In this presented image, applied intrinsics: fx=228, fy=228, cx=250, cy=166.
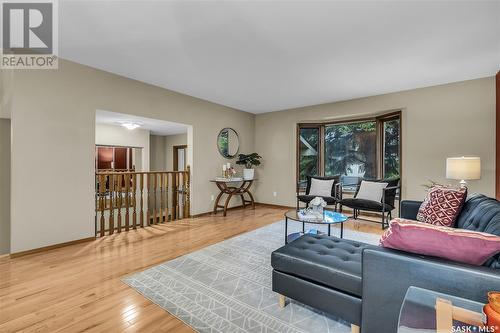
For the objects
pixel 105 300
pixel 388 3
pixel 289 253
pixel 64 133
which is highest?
pixel 388 3

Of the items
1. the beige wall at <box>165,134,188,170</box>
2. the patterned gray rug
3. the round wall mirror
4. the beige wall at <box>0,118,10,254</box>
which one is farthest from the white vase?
the beige wall at <box>0,118,10,254</box>

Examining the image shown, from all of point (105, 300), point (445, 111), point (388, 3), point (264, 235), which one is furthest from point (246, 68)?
point (445, 111)

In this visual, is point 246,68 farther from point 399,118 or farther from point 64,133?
point 399,118

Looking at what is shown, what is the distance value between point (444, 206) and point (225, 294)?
2.37 metres

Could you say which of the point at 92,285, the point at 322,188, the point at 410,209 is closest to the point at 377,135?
the point at 322,188

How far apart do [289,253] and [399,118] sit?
4.24 meters

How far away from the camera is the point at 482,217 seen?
68.9 inches

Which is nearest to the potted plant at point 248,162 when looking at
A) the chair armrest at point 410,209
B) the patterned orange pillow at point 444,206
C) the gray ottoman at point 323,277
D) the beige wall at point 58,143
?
the beige wall at point 58,143

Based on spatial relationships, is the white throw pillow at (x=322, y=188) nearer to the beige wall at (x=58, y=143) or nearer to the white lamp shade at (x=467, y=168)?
the white lamp shade at (x=467, y=168)

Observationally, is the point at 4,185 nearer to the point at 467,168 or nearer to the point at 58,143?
the point at 58,143

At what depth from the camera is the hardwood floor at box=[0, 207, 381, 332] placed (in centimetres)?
165

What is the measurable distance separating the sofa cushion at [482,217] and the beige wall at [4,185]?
5.39 m

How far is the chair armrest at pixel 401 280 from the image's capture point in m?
1.07

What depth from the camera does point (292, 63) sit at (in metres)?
3.21
